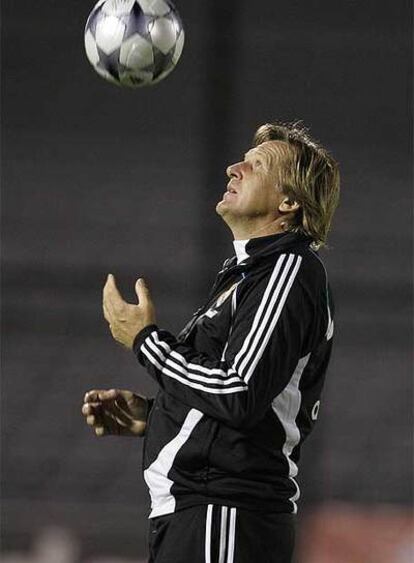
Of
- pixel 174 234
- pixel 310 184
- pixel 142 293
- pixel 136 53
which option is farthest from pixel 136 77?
pixel 174 234

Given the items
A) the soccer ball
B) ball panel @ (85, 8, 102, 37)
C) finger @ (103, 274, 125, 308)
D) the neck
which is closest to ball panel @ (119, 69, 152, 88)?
the soccer ball

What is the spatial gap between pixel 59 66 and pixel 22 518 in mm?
2420

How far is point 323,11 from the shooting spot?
6602mm

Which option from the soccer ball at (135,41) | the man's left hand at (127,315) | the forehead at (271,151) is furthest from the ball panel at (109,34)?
the man's left hand at (127,315)

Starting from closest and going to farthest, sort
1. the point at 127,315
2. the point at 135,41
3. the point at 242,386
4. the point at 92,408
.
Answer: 1. the point at 242,386
2. the point at 127,315
3. the point at 92,408
4. the point at 135,41

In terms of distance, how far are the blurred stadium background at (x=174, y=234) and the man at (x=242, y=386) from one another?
2811 mm

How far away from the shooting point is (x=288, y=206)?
250 cm

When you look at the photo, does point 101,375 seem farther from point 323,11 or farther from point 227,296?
point 227,296

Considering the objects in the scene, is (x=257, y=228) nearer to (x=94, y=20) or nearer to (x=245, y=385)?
(x=245, y=385)

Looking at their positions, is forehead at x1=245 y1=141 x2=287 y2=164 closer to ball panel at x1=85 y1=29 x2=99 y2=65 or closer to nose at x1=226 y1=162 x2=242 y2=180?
nose at x1=226 y1=162 x2=242 y2=180

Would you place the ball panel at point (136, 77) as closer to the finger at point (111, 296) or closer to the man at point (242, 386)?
the man at point (242, 386)

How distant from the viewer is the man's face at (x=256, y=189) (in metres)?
2.50

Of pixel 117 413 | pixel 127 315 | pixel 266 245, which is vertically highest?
pixel 266 245

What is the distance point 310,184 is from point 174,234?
3.79m
